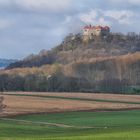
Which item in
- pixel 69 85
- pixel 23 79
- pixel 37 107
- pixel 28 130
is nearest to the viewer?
pixel 28 130

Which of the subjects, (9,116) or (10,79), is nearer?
(9,116)

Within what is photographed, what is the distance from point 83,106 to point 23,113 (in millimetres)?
17201

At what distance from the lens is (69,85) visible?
15175cm

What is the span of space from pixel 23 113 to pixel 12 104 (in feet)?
48.5

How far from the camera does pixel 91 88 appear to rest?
158 metres

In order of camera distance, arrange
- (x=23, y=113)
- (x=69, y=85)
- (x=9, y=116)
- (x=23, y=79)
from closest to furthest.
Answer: (x=9, y=116)
(x=23, y=113)
(x=69, y=85)
(x=23, y=79)

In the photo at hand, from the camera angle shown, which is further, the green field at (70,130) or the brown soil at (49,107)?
the brown soil at (49,107)

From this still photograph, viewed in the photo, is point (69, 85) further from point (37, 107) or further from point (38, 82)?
point (37, 107)

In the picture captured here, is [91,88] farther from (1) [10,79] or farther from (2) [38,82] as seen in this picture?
(1) [10,79]

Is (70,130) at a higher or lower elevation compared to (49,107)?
lower

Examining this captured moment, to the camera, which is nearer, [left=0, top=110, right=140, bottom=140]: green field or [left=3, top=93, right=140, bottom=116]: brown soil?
[left=0, top=110, right=140, bottom=140]: green field

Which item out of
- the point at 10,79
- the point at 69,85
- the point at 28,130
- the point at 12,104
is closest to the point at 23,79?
the point at 10,79

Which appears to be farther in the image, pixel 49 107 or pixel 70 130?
pixel 49 107

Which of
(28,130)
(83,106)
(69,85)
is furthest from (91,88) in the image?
(28,130)
